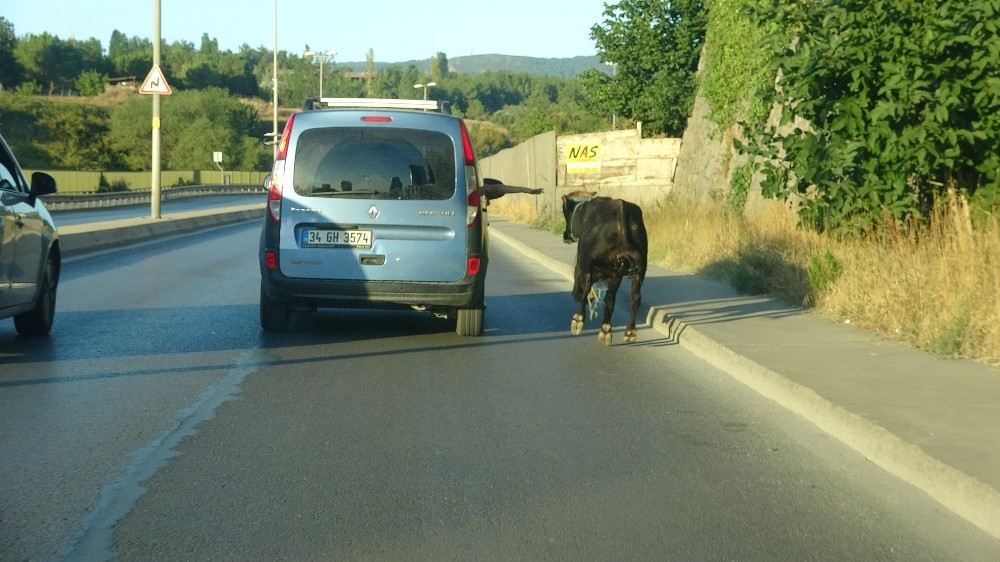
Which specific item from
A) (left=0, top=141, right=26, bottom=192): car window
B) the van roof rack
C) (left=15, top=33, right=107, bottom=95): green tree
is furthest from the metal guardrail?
(left=15, top=33, right=107, bottom=95): green tree

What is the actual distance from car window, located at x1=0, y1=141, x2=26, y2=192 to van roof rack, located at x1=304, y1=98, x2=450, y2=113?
8.95 ft

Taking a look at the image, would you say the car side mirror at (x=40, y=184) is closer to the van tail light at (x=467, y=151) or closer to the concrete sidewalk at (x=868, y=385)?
the van tail light at (x=467, y=151)

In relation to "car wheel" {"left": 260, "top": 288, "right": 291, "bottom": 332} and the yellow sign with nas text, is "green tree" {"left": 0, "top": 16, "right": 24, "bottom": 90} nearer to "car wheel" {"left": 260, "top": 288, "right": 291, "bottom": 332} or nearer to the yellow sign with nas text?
the yellow sign with nas text

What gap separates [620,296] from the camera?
54.6 feet

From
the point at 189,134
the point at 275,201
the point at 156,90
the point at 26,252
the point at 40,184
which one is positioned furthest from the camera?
the point at 189,134

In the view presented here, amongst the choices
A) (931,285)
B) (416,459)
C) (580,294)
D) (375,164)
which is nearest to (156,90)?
(375,164)

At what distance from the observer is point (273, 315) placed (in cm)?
1247

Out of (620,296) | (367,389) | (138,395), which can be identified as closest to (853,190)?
(620,296)

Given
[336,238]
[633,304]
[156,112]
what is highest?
[156,112]

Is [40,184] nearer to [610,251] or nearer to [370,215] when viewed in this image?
[370,215]

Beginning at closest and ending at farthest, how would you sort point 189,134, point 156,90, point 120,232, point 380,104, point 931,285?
point 931,285
point 380,104
point 120,232
point 156,90
point 189,134

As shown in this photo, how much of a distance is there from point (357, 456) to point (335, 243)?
15.5 feet

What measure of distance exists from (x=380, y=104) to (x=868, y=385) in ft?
20.9

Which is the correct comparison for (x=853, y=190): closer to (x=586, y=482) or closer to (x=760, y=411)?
(x=760, y=411)
